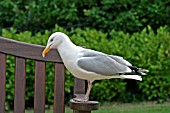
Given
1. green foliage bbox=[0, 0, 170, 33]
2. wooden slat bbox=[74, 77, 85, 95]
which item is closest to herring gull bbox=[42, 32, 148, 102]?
wooden slat bbox=[74, 77, 85, 95]

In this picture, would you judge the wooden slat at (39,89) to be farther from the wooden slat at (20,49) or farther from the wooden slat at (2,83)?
the wooden slat at (2,83)

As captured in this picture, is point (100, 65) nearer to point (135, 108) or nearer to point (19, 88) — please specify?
point (19, 88)

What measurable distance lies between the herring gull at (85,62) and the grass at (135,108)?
2.99 metres

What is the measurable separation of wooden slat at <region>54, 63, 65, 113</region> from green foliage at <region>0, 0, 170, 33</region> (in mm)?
3804

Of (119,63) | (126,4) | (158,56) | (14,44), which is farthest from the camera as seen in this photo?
(126,4)

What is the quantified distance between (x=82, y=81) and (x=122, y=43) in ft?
10.6

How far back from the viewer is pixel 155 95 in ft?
21.6

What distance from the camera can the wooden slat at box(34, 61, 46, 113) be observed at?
11.2ft

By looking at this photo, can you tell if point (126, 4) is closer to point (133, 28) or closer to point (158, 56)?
point (133, 28)

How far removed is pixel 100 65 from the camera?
3.07m

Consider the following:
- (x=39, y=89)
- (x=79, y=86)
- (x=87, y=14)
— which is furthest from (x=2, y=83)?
(x=87, y=14)

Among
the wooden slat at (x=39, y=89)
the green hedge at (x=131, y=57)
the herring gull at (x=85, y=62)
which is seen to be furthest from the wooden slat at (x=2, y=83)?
the green hedge at (x=131, y=57)

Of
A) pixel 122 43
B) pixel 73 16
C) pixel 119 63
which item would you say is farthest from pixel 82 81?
pixel 73 16

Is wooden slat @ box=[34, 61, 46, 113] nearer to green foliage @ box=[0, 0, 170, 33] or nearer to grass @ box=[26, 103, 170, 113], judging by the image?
grass @ box=[26, 103, 170, 113]
